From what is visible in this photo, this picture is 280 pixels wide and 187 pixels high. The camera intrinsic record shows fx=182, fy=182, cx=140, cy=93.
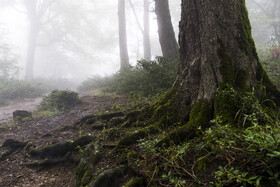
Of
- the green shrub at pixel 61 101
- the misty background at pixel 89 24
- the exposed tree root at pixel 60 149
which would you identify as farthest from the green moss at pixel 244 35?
the misty background at pixel 89 24

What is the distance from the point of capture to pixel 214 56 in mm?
2945

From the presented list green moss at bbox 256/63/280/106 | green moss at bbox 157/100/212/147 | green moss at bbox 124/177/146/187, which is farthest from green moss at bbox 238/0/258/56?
green moss at bbox 124/177/146/187

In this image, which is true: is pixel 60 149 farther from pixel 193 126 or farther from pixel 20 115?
pixel 20 115

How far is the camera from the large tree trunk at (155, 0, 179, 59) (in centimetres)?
794

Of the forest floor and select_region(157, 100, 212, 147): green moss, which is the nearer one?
select_region(157, 100, 212, 147): green moss

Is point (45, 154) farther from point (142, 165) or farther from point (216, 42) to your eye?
point (216, 42)

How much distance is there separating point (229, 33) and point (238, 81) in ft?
2.65

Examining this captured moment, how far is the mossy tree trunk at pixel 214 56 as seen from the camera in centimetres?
285

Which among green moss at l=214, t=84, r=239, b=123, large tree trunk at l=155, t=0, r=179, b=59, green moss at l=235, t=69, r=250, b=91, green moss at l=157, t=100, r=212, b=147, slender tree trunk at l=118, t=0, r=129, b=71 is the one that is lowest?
green moss at l=157, t=100, r=212, b=147

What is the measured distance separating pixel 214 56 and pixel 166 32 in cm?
549

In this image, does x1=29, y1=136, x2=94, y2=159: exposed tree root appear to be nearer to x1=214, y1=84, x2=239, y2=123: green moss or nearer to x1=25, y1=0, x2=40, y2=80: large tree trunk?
x1=214, y1=84, x2=239, y2=123: green moss

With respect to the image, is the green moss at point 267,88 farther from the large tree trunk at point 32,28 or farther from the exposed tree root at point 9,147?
the large tree trunk at point 32,28

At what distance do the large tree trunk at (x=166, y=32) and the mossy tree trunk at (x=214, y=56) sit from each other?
4.47 metres

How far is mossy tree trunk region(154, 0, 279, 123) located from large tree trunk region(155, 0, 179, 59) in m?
4.47
